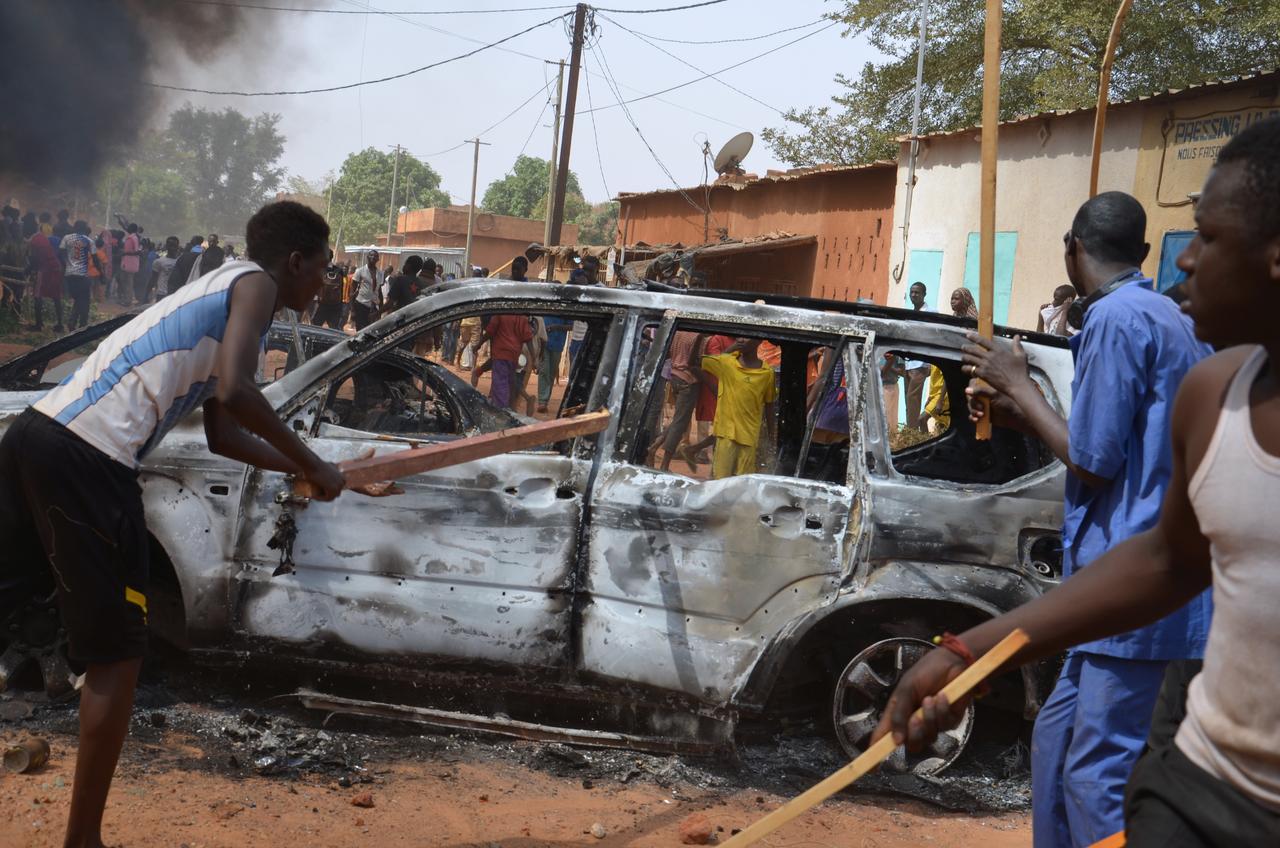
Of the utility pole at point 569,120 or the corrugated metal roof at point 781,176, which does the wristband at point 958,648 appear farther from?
the utility pole at point 569,120

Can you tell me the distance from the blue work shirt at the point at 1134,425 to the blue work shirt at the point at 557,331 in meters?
2.15

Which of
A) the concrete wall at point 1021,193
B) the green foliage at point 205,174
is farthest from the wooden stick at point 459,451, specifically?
the green foliage at point 205,174

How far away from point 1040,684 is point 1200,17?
1896cm

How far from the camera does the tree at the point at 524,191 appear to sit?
268ft

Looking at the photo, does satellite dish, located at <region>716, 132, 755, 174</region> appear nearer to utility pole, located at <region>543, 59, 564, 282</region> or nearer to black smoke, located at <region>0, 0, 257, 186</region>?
utility pole, located at <region>543, 59, 564, 282</region>

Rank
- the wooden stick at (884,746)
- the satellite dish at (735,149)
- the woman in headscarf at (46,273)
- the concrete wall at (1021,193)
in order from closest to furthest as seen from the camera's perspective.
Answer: the wooden stick at (884,746) → the concrete wall at (1021,193) → the woman in headscarf at (46,273) → the satellite dish at (735,149)

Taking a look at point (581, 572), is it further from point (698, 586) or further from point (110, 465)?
point (110, 465)

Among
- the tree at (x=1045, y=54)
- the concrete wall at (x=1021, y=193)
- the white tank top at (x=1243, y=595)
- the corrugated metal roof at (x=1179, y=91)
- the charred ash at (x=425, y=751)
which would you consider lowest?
the charred ash at (x=425, y=751)

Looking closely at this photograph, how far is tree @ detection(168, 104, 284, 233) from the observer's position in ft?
243

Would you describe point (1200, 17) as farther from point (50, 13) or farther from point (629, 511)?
point (50, 13)

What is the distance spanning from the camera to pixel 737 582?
4137mm

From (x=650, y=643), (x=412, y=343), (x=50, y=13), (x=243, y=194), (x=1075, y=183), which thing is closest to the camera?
(x=650, y=643)

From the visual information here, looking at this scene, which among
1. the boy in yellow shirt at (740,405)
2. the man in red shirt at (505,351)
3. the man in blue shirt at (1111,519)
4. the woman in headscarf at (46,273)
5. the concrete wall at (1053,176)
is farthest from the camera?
the woman in headscarf at (46,273)

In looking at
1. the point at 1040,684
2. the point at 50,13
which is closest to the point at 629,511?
the point at 1040,684
